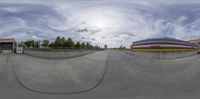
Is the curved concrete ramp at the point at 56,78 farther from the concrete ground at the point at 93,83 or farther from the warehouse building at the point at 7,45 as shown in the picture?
the warehouse building at the point at 7,45

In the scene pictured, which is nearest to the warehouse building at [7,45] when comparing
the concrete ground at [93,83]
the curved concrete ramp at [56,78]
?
the concrete ground at [93,83]

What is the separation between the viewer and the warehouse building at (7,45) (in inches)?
838

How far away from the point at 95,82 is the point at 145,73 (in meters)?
2.13

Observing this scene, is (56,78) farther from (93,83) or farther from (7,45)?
(7,45)

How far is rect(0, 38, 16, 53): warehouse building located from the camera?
69.9 feet

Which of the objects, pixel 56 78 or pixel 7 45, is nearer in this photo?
pixel 56 78

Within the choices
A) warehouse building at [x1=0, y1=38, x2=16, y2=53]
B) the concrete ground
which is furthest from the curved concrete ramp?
warehouse building at [x1=0, y1=38, x2=16, y2=53]

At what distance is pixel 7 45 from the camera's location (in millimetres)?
22547

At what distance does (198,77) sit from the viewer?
5000mm

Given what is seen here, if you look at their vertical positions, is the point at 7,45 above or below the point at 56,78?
above

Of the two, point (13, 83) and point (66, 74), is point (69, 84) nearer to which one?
point (66, 74)

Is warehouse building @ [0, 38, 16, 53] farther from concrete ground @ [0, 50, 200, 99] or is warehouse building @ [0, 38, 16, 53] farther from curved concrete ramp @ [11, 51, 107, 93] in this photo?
curved concrete ramp @ [11, 51, 107, 93]

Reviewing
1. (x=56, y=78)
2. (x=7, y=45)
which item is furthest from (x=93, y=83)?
(x=7, y=45)

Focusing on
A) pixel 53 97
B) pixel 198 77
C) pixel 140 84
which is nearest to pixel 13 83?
pixel 53 97
